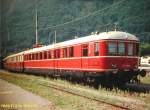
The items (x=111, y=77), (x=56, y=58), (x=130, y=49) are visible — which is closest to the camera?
(x=111, y=77)

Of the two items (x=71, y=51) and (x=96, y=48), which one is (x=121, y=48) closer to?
(x=96, y=48)

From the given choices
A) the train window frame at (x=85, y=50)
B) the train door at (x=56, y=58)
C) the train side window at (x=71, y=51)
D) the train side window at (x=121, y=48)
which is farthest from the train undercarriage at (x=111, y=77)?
the train door at (x=56, y=58)

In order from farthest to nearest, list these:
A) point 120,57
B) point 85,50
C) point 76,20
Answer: point 76,20 → point 85,50 → point 120,57

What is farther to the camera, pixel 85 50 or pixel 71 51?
pixel 71 51

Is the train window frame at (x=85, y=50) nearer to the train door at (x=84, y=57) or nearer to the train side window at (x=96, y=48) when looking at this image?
the train door at (x=84, y=57)

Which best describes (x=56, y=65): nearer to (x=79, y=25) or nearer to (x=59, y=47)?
(x=59, y=47)

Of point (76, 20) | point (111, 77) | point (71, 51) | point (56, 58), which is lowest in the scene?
point (111, 77)

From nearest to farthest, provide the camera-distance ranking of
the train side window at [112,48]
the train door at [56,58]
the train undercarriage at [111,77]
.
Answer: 1. the train undercarriage at [111,77]
2. the train side window at [112,48]
3. the train door at [56,58]

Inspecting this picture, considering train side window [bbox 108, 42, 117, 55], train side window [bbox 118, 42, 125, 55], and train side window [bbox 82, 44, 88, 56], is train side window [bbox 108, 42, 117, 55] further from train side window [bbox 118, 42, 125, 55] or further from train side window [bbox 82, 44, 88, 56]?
train side window [bbox 82, 44, 88, 56]

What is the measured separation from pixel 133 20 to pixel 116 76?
115ft

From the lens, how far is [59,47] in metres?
25.6

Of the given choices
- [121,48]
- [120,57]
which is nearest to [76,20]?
[121,48]

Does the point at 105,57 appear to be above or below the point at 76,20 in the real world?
below

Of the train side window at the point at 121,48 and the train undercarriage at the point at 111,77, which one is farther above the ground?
the train side window at the point at 121,48
